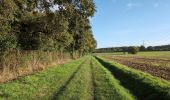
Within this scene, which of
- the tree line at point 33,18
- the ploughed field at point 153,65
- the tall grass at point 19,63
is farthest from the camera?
the ploughed field at point 153,65

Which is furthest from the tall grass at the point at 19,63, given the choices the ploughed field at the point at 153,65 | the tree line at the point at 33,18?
the ploughed field at the point at 153,65

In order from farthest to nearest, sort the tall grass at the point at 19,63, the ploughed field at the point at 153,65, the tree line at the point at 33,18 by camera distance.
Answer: the ploughed field at the point at 153,65 → the tall grass at the point at 19,63 → the tree line at the point at 33,18

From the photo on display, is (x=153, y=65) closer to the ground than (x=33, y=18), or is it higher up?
closer to the ground

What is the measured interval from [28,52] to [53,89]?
39.9ft

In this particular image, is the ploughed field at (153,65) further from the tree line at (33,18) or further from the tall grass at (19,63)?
the tall grass at (19,63)

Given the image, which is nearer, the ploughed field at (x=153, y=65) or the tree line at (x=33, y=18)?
the tree line at (x=33, y=18)

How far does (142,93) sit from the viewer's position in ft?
52.1

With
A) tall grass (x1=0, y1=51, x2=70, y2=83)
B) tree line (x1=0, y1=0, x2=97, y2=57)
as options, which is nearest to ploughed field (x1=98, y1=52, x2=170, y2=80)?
tree line (x1=0, y1=0, x2=97, y2=57)

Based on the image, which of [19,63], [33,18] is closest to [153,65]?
[33,18]

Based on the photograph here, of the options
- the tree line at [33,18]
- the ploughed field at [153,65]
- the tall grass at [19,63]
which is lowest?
the ploughed field at [153,65]

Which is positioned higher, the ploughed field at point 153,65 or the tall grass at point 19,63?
the tall grass at point 19,63

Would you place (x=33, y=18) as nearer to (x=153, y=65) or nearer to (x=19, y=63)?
(x=19, y=63)

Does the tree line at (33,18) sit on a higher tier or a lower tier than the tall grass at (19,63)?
higher

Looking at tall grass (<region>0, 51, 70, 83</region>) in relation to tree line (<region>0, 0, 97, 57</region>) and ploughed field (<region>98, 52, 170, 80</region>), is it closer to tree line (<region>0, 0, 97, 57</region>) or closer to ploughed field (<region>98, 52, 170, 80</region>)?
tree line (<region>0, 0, 97, 57</region>)
